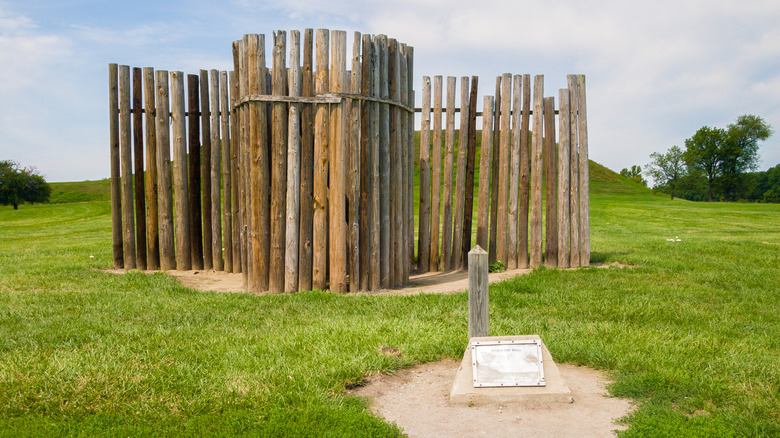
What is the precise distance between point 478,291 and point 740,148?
230 ft

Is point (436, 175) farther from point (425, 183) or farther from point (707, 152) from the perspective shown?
point (707, 152)

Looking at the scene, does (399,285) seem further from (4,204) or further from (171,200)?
(4,204)

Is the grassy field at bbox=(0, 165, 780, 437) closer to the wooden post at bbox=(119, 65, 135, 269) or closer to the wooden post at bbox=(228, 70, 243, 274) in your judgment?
the wooden post at bbox=(119, 65, 135, 269)

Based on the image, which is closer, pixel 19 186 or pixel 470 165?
pixel 470 165

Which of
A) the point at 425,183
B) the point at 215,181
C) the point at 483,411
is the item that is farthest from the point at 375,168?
the point at 483,411

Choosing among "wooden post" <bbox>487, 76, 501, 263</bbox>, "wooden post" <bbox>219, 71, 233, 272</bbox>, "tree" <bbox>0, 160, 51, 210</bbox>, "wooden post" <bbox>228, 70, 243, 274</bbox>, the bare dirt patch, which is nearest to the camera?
the bare dirt patch

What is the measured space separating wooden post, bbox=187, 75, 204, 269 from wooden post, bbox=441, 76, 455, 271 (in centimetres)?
407

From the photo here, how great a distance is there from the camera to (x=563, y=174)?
9539 millimetres

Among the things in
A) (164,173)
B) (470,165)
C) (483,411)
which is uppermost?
(470,165)

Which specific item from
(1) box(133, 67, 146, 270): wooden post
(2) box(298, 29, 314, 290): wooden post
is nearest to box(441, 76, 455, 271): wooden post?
(2) box(298, 29, 314, 290): wooden post

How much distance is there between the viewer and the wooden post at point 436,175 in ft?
31.0

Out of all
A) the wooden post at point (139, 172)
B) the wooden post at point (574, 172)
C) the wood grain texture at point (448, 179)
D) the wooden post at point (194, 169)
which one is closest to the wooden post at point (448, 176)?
the wood grain texture at point (448, 179)

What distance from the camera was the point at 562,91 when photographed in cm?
948

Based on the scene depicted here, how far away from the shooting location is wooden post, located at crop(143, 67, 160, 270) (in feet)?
31.2
